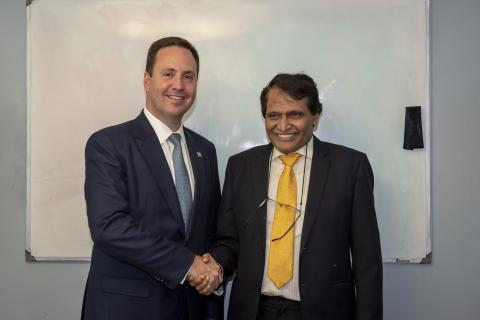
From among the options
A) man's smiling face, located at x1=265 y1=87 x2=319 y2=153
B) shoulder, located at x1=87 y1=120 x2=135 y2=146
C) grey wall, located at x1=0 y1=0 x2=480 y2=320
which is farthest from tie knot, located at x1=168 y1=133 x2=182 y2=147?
grey wall, located at x1=0 y1=0 x2=480 y2=320

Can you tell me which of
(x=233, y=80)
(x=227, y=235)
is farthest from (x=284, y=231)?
(x=233, y=80)

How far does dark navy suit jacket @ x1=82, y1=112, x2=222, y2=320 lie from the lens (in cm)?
181

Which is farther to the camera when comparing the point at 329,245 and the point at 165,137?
the point at 165,137

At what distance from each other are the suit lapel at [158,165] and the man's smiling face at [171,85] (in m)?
0.11

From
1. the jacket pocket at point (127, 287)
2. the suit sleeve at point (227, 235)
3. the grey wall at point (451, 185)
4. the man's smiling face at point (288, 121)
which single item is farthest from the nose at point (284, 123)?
the grey wall at point (451, 185)

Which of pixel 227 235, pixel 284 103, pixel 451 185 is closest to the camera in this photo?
pixel 284 103

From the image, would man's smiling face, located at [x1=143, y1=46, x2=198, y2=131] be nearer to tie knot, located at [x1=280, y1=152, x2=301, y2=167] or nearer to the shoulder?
the shoulder

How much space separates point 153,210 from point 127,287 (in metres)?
0.33

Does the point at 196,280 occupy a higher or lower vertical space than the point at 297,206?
lower

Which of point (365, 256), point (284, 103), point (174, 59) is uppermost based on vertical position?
point (174, 59)

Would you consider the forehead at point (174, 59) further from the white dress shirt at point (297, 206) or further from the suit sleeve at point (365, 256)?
the suit sleeve at point (365, 256)

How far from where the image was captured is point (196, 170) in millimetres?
2084

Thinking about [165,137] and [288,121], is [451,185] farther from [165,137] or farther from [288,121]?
[165,137]

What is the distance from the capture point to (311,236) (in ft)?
6.24
